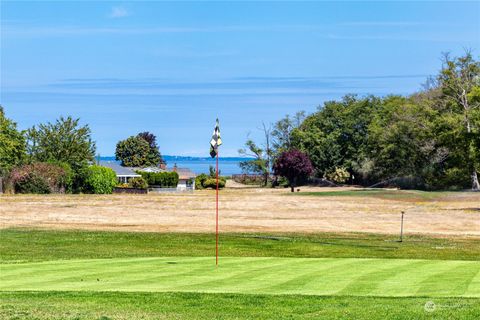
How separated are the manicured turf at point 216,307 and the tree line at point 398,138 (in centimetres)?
4594

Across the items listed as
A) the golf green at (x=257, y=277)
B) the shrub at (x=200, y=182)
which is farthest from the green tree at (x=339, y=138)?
the golf green at (x=257, y=277)

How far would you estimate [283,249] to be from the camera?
97.3ft

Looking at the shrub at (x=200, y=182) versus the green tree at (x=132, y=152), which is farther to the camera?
the green tree at (x=132, y=152)

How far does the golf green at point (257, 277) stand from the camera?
50.5 ft

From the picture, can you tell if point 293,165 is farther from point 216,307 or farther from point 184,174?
point 216,307

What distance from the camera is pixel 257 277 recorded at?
17109 millimetres

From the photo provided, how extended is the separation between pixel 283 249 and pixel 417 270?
1124 centimetres

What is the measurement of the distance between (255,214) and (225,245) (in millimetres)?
20007

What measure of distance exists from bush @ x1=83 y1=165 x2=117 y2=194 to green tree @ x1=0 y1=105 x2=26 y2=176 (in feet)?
20.0

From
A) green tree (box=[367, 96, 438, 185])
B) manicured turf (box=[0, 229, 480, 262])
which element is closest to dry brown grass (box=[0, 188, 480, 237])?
manicured turf (box=[0, 229, 480, 262])

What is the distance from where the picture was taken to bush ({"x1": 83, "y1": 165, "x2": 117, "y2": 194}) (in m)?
74.2

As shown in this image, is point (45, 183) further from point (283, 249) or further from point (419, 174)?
point (283, 249)

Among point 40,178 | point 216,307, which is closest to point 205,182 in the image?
point 40,178

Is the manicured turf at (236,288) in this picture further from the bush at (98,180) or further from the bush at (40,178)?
the bush at (98,180)
